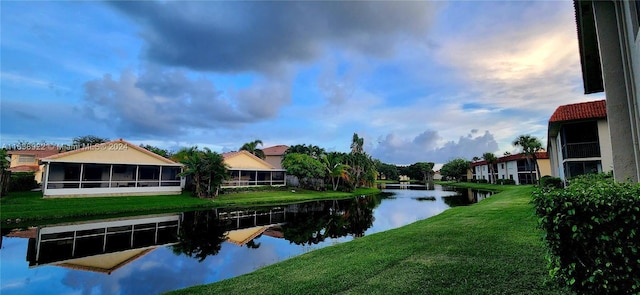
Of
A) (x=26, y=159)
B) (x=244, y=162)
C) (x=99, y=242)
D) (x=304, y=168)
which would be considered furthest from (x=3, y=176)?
(x=26, y=159)

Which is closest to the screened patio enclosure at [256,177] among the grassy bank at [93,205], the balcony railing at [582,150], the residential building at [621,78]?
the grassy bank at [93,205]

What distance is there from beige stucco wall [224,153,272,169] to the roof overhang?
32406 mm

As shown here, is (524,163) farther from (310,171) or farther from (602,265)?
(602,265)

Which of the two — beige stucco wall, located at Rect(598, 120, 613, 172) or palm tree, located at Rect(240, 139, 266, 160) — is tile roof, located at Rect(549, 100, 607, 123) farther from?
palm tree, located at Rect(240, 139, 266, 160)

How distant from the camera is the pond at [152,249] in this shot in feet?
27.6

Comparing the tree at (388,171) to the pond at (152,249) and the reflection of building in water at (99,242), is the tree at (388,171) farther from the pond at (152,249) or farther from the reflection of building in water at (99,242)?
the reflection of building in water at (99,242)

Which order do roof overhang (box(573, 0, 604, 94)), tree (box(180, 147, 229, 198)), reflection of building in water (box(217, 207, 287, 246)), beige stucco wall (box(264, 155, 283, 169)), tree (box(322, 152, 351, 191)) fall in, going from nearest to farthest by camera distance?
roof overhang (box(573, 0, 604, 94)) → reflection of building in water (box(217, 207, 287, 246)) → tree (box(180, 147, 229, 198)) → tree (box(322, 152, 351, 191)) → beige stucco wall (box(264, 155, 283, 169))

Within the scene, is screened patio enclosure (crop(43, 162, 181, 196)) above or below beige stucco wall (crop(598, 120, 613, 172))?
below

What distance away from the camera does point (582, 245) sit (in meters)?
3.72

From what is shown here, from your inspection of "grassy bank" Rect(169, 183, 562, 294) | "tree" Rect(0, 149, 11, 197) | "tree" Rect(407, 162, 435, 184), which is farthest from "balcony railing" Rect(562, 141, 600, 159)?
"tree" Rect(407, 162, 435, 184)

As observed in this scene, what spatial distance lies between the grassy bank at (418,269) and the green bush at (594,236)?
0.34m

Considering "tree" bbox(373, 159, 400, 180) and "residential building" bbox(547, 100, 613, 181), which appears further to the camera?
"tree" bbox(373, 159, 400, 180)

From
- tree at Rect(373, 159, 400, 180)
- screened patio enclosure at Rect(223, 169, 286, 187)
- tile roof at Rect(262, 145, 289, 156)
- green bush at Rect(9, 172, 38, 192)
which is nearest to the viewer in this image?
green bush at Rect(9, 172, 38, 192)

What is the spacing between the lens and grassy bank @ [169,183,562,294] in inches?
212
